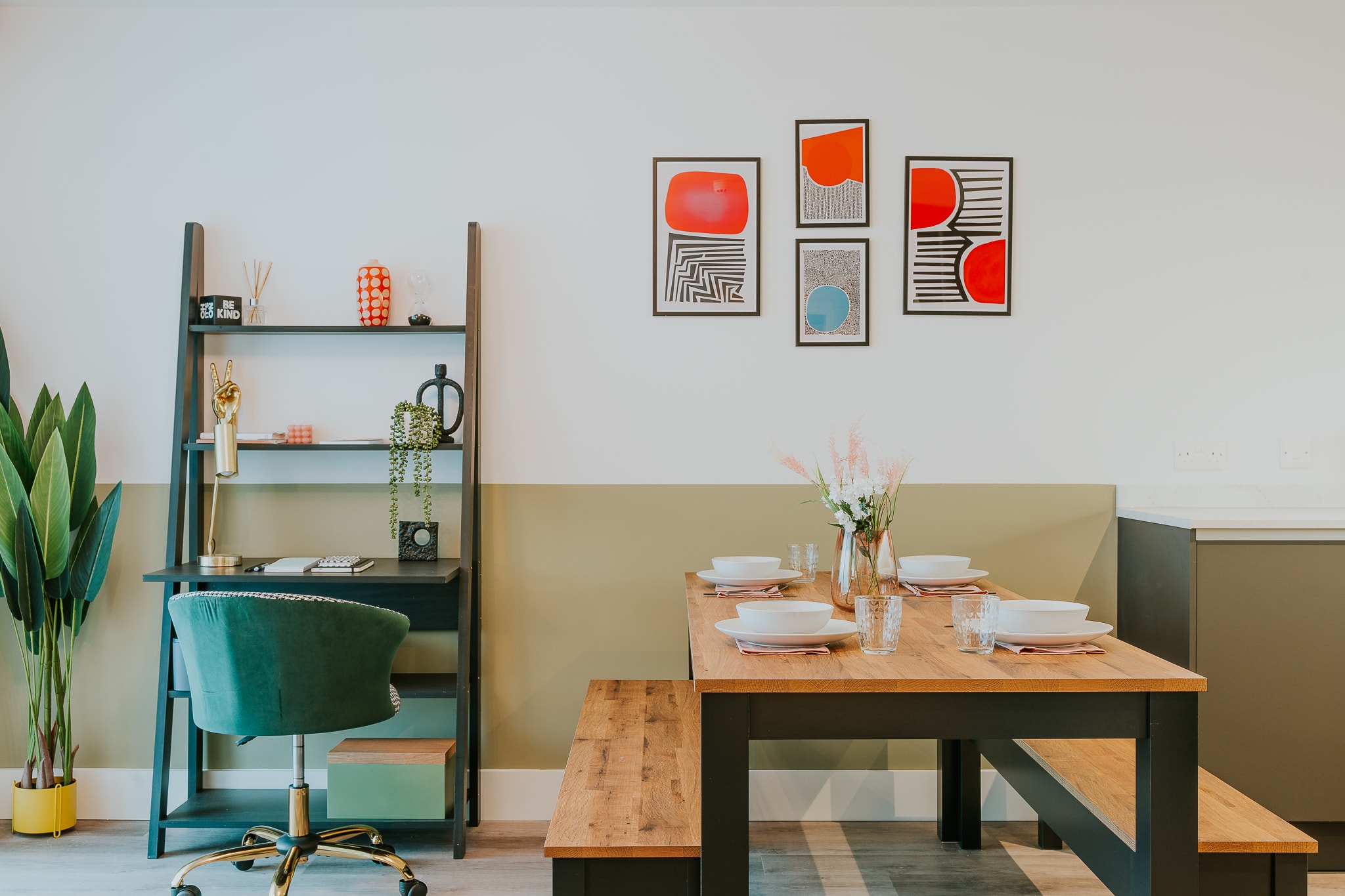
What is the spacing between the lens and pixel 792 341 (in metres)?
2.91

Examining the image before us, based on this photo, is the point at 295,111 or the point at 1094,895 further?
the point at 295,111

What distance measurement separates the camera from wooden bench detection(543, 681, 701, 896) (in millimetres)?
1541

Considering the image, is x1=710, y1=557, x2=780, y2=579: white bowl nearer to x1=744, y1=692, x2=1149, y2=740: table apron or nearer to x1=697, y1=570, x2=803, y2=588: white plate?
x1=697, y1=570, x2=803, y2=588: white plate

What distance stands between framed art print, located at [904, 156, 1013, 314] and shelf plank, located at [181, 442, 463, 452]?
160 cm

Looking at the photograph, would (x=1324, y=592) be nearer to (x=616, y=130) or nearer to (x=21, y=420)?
(x=616, y=130)

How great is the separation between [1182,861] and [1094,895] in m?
1.14

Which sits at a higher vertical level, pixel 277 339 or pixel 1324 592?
pixel 277 339

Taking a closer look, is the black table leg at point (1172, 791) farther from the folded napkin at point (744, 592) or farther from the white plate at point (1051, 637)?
the folded napkin at point (744, 592)

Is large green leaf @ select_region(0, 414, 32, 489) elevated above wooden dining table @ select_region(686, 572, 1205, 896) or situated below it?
above

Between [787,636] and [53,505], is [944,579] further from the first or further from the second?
[53,505]

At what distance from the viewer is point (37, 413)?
2768mm

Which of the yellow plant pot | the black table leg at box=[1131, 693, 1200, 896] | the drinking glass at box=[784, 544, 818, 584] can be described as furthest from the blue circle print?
the yellow plant pot

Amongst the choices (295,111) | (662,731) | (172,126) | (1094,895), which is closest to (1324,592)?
(1094,895)

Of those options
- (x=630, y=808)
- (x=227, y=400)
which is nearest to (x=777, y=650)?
(x=630, y=808)
